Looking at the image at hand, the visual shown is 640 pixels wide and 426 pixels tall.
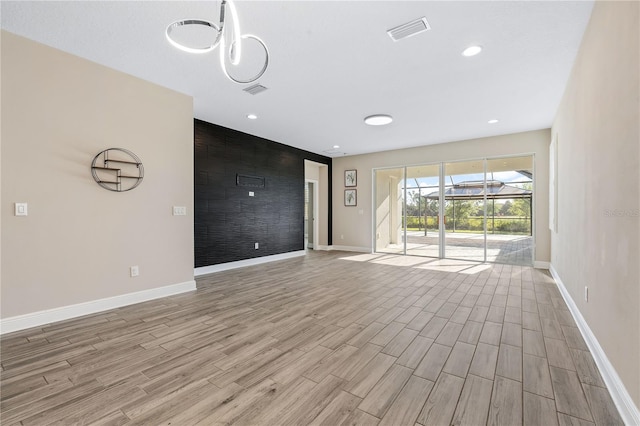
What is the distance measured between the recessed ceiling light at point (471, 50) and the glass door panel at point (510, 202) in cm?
413

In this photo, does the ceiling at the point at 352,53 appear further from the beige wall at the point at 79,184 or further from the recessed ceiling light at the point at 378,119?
the beige wall at the point at 79,184

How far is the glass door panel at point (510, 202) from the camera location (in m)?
6.05

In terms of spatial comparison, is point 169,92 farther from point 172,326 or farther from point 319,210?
point 319,210

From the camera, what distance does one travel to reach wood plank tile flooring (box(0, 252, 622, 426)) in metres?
1.61

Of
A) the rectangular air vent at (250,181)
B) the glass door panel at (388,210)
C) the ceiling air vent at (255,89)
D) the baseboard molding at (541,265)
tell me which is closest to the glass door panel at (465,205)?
the baseboard molding at (541,265)

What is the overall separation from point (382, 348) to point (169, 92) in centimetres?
423

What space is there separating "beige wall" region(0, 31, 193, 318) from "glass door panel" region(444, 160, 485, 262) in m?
6.03

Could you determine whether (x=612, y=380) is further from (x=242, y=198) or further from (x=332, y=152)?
(x=332, y=152)

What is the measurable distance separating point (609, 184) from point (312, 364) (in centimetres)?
250

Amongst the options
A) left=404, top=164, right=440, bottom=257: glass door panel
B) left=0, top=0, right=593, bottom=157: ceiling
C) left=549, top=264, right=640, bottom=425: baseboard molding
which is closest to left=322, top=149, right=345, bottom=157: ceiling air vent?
left=404, top=164, right=440, bottom=257: glass door panel

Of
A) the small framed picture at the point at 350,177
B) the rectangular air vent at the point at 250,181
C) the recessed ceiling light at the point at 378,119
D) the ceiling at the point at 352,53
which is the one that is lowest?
the rectangular air vent at the point at 250,181

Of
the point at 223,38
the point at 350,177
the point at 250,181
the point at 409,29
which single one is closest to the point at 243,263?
the point at 250,181

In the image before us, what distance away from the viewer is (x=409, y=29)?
8.54 ft

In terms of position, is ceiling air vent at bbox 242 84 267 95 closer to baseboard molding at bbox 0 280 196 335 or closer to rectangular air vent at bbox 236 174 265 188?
rectangular air vent at bbox 236 174 265 188
